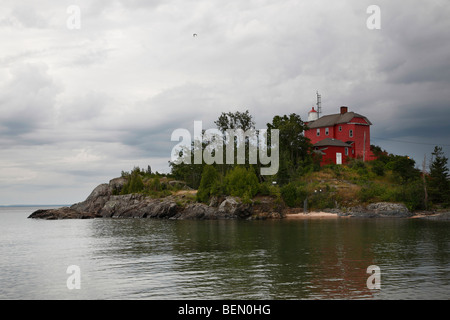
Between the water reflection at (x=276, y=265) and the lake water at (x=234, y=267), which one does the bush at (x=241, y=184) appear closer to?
the water reflection at (x=276, y=265)

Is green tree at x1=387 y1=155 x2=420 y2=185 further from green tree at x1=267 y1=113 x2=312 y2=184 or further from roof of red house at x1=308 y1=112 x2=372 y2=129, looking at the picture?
green tree at x1=267 y1=113 x2=312 y2=184

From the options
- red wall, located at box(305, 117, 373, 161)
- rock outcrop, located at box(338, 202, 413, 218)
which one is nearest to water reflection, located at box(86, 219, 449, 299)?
rock outcrop, located at box(338, 202, 413, 218)

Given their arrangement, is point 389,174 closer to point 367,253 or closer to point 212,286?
point 367,253

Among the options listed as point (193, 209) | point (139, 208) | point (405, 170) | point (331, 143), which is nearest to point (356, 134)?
point (331, 143)

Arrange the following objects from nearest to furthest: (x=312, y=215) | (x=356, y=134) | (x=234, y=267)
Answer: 1. (x=234, y=267)
2. (x=312, y=215)
3. (x=356, y=134)

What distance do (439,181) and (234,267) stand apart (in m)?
61.6

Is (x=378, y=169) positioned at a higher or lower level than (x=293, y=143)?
lower

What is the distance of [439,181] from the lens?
72688mm

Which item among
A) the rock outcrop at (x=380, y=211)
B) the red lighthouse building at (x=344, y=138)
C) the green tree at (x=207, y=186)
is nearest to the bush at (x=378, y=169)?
the red lighthouse building at (x=344, y=138)

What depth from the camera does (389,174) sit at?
83.0m

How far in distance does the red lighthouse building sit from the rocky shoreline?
1910cm

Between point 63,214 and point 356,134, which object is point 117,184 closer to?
point 63,214
